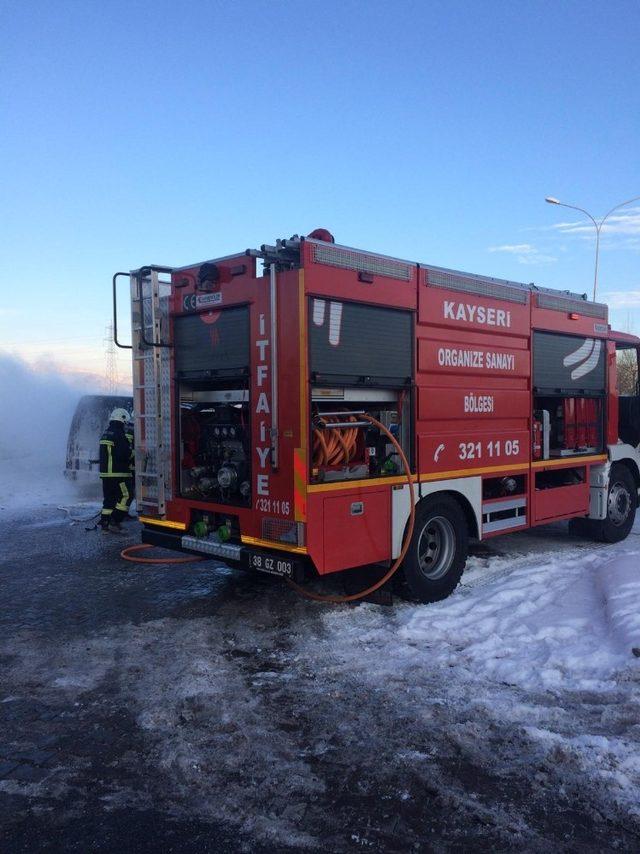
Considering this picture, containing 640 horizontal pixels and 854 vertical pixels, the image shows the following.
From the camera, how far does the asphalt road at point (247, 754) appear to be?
3.04 metres

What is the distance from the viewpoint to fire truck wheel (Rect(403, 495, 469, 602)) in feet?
21.1

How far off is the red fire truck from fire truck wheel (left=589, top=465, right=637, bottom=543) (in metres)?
1.31

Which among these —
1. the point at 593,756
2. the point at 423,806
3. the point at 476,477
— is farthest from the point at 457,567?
the point at 423,806

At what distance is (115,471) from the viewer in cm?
1001

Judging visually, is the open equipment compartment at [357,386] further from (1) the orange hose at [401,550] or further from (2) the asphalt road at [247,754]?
(2) the asphalt road at [247,754]

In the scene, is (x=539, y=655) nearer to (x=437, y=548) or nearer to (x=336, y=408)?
(x=437, y=548)

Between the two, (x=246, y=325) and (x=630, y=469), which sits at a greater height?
(x=246, y=325)

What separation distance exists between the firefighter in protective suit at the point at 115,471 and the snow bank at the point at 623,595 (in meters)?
6.43

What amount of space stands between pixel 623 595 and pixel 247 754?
12.3ft

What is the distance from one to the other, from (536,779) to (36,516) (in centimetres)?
1017

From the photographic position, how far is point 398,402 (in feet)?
21.4

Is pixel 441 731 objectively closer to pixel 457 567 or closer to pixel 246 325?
pixel 457 567

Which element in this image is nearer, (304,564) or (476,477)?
(304,564)

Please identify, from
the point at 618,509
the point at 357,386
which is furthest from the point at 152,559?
the point at 618,509
